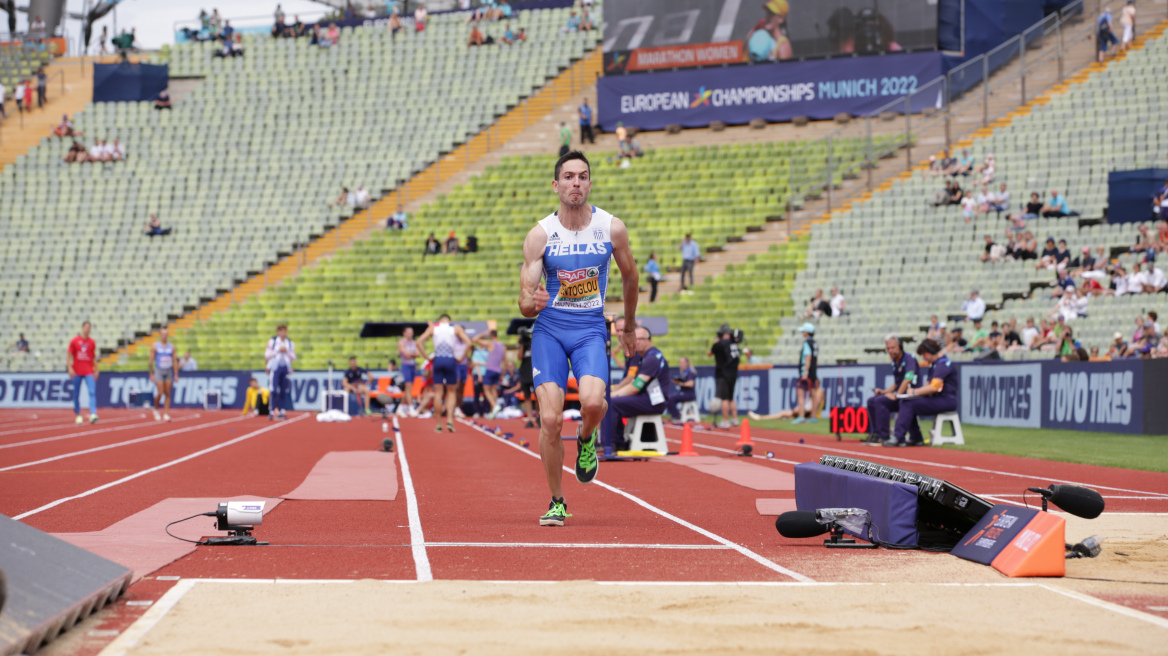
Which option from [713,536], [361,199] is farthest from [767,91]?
[713,536]

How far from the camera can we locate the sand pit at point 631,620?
163 inches

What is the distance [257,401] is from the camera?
2706 centimetres

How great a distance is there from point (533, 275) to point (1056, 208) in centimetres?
2383

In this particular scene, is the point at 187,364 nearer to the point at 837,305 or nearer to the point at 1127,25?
the point at 837,305

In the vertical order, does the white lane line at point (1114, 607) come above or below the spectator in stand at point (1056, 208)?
below

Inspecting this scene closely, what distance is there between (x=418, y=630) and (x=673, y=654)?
0.98 metres

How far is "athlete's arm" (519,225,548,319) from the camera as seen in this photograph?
A: 7336mm

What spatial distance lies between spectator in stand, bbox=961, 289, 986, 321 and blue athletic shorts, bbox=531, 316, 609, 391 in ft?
65.7

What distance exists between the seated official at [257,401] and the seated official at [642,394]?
13685 mm

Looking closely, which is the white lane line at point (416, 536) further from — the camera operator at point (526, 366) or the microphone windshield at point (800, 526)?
the camera operator at point (526, 366)

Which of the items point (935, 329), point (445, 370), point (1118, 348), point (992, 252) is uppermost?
point (992, 252)

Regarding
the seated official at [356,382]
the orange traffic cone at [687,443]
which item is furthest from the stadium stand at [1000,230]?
the orange traffic cone at [687,443]

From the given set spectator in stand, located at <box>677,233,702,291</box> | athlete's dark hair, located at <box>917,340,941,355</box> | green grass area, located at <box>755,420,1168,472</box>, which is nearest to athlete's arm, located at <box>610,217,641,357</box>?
green grass area, located at <box>755,420,1168,472</box>

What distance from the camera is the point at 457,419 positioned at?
26016mm
